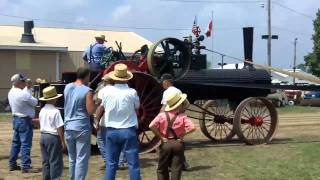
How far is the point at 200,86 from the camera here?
44.8ft

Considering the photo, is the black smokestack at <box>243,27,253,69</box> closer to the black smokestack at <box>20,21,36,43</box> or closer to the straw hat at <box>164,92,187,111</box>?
the straw hat at <box>164,92,187,111</box>

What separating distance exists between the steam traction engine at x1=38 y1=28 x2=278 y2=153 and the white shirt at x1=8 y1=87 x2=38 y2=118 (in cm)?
135

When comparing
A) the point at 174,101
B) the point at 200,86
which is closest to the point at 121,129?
the point at 174,101

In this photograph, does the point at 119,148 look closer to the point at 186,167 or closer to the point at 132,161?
the point at 132,161

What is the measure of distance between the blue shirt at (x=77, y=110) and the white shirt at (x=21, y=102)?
2372mm

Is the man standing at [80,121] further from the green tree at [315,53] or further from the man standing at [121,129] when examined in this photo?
the green tree at [315,53]

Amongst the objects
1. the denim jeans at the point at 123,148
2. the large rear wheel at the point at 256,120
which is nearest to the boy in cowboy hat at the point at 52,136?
the denim jeans at the point at 123,148

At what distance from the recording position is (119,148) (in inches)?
305

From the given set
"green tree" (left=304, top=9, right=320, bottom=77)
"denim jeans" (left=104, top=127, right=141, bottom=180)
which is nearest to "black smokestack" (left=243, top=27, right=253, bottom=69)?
"denim jeans" (left=104, top=127, right=141, bottom=180)

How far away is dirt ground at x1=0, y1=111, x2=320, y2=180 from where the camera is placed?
31.9 feet

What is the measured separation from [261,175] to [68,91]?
11.8 ft

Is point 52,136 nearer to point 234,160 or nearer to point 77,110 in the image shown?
point 77,110

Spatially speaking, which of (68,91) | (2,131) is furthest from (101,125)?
(2,131)

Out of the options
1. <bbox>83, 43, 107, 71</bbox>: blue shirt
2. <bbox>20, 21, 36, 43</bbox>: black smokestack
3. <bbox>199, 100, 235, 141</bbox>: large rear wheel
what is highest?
<bbox>20, 21, 36, 43</bbox>: black smokestack
